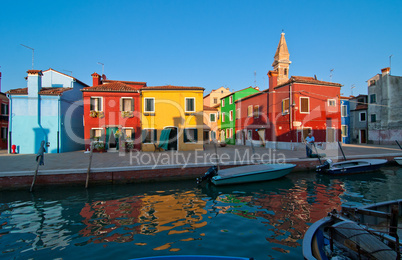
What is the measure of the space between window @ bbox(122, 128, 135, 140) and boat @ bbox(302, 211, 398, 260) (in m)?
18.0

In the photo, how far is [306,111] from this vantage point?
825 inches

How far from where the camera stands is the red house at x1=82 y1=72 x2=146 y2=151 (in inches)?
768

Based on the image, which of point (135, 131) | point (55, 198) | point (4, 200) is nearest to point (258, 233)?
point (55, 198)

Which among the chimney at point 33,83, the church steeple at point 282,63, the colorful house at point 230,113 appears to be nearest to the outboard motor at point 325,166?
the church steeple at point 282,63

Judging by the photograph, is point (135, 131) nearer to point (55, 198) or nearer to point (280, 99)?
point (55, 198)

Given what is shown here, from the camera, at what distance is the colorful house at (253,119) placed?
25.2m

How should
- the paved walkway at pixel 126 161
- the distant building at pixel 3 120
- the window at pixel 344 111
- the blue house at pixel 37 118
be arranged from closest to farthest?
the paved walkway at pixel 126 161 < the blue house at pixel 37 118 < the distant building at pixel 3 120 < the window at pixel 344 111

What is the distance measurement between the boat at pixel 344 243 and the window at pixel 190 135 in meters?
16.4

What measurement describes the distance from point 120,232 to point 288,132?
19227 mm

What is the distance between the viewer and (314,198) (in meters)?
8.10

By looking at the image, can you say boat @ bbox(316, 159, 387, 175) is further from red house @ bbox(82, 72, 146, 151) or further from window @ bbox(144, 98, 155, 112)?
red house @ bbox(82, 72, 146, 151)

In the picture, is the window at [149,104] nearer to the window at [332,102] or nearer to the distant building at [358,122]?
the window at [332,102]

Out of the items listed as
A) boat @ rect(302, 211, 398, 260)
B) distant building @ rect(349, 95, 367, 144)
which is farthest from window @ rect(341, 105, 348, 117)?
boat @ rect(302, 211, 398, 260)

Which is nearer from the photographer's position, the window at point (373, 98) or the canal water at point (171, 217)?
the canal water at point (171, 217)
